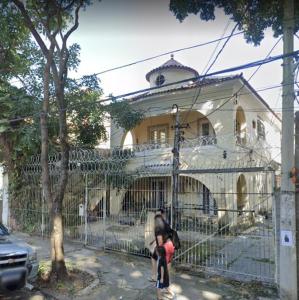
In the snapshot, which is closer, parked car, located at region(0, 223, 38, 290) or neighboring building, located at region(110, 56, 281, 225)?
parked car, located at region(0, 223, 38, 290)

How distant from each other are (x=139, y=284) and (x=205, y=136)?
31.1ft

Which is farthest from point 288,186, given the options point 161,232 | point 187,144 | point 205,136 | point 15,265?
point 187,144

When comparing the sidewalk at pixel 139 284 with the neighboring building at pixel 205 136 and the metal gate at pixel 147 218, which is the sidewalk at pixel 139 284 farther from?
the neighboring building at pixel 205 136

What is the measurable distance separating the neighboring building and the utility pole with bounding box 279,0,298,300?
17.6 feet

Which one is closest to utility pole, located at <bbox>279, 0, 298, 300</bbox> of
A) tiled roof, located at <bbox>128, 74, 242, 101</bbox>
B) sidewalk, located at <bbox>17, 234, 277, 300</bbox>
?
sidewalk, located at <bbox>17, 234, 277, 300</bbox>

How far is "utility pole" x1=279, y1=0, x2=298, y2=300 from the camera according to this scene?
6074 mm

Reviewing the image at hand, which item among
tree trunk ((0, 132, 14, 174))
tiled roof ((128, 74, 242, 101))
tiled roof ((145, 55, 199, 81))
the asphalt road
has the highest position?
tiled roof ((145, 55, 199, 81))

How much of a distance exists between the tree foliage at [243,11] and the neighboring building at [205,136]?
5308mm

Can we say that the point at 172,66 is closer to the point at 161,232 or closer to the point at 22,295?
the point at 161,232

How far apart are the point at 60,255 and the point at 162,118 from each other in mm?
12604

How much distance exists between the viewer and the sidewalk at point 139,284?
662 centimetres

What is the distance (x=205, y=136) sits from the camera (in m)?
15.7

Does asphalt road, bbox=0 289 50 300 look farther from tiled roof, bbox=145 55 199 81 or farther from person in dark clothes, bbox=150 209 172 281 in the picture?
tiled roof, bbox=145 55 199 81

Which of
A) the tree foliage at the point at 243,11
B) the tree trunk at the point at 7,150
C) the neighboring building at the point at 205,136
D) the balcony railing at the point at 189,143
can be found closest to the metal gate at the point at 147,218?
the neighboring building at the point at 205,136
